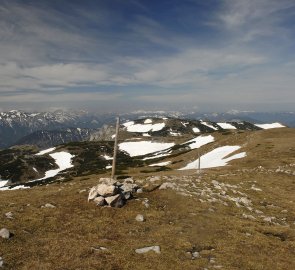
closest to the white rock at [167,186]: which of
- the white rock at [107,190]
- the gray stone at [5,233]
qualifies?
the white rock at [107,190]

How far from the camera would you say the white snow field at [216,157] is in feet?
280

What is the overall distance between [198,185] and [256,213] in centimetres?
836

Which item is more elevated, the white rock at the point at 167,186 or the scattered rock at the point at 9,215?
the scattered rock at the point at 9,215

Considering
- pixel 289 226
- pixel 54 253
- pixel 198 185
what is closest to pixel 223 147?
pixel 198 185

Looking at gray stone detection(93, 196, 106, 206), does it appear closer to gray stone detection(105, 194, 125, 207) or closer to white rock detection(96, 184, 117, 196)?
gray stone detection(105, 194, 125, 207)

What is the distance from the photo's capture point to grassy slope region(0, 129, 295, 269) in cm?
1914

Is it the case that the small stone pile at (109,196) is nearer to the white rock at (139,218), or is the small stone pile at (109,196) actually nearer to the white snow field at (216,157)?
the white rock at (139,218)

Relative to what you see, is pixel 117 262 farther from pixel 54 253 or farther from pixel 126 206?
pixel 126 206

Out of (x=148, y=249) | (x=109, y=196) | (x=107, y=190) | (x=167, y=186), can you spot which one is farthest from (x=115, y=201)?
(x=148, y=249)

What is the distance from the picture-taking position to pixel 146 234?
77.9 feet

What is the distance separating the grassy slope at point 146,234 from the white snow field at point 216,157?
49.2m

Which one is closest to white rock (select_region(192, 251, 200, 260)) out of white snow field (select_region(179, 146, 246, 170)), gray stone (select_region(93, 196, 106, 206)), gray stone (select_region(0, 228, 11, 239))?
gray stone (select_region(93, 196, 106, 206))

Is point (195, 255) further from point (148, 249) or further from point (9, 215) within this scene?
point (9, 215)

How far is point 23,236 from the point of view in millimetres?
21594
